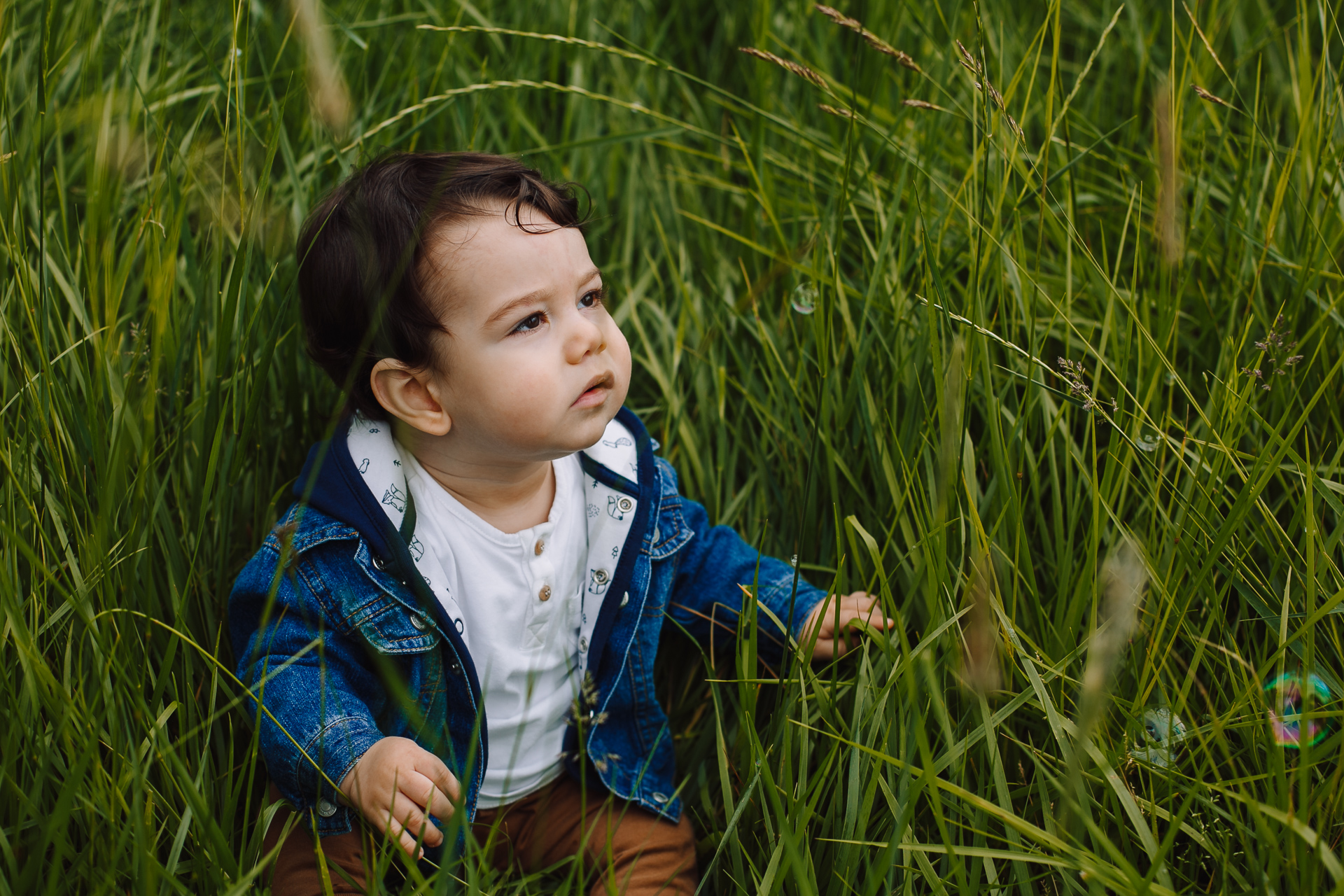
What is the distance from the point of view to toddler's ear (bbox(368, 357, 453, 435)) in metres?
1.34

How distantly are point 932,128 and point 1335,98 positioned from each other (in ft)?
2.13

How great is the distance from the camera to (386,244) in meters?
1.32

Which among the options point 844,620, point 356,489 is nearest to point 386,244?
point 356,489

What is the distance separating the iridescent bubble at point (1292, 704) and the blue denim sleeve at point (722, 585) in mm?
612

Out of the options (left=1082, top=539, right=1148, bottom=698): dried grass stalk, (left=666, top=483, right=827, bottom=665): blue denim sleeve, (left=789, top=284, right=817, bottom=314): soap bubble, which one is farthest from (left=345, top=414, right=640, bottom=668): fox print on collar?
(left=1082, top=539, right=1148, bottom=698): dried grass stalk

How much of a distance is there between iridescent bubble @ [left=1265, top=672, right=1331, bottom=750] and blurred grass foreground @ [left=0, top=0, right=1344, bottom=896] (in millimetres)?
10

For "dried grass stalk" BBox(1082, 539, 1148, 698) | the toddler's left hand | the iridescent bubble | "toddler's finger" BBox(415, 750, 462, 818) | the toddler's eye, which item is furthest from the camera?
the toddler's left hand

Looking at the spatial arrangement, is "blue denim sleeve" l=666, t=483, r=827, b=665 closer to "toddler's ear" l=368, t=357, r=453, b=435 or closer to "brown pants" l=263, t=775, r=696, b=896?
"brown pants" l=263, t=775, r=696, b=896

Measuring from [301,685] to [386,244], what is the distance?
1.98 feet

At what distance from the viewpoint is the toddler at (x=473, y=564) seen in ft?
4.18

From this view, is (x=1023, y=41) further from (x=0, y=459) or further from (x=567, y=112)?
(x=0, y=459)

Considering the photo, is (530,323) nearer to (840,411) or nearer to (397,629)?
(397,629)

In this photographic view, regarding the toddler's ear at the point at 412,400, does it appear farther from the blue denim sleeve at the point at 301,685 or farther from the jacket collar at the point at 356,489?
the blue denim sleeve at the point at 301,685

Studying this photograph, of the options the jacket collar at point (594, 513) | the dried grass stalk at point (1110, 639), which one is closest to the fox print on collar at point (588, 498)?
the jacket collar at point (594, 513)
